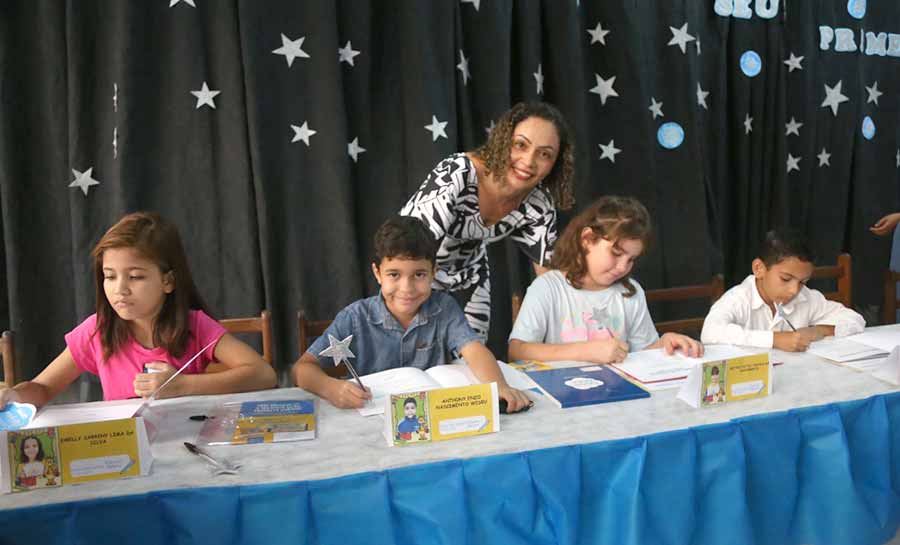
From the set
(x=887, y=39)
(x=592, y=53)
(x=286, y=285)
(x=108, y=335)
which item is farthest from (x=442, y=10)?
(x=887, y=39)

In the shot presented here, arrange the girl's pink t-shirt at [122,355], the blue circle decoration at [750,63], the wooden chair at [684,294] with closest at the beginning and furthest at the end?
the girl's pink t-shirt at [122,355] < the wooden chair at [684,294] < the blue circle decoration at [750,63]

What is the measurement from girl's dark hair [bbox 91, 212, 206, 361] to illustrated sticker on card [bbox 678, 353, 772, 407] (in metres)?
1.10

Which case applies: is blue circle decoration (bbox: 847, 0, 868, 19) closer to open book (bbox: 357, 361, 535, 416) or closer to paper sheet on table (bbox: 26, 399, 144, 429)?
open book (bbox: 357, 361, 535, 416)

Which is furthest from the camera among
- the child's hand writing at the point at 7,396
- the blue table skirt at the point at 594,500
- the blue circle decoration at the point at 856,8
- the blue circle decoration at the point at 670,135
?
the blue circle decoration at the point at 856,8

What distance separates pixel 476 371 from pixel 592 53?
2070 millimetres

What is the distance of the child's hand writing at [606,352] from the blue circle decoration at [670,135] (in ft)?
6.04

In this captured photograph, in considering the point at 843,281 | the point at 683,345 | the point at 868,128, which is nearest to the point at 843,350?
the point at 683,345

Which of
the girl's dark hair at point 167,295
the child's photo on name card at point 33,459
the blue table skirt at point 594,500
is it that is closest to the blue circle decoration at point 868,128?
the blue table skirt at point 594,500

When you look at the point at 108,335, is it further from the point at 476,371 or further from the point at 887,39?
the point at 887,39

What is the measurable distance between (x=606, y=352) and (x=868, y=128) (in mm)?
3052

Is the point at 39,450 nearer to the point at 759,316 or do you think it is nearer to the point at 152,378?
the point at 152,378

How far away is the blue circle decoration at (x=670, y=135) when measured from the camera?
3002 millimetres

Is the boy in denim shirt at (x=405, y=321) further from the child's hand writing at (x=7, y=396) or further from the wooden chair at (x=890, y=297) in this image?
the wooden chair at (x=890, y=297)

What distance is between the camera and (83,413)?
1154mm
